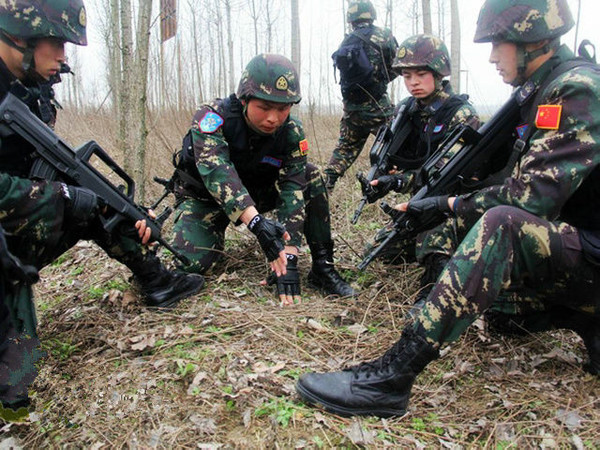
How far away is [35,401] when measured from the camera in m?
2.15

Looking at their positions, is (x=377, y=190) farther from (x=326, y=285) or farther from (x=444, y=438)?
(x=444, y=438)

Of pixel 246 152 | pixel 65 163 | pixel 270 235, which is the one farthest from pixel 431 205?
pixel 65 163

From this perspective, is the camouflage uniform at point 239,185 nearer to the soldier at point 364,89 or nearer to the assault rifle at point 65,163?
the assault rifle at point 65,163

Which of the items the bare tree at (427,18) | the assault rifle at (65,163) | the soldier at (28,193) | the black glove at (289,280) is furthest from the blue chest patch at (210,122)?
the bare tree at (427,18)

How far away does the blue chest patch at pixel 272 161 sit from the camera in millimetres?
3273

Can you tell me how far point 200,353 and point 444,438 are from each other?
1.21m

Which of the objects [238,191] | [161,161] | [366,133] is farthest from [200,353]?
[161,161]

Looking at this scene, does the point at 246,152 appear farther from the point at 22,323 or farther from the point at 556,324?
the point at 556,324

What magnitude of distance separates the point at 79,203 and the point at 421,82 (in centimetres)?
254

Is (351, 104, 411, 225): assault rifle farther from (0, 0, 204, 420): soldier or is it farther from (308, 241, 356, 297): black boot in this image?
(0, 0, 204, 420): soldier

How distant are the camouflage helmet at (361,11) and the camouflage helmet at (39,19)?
405 cm

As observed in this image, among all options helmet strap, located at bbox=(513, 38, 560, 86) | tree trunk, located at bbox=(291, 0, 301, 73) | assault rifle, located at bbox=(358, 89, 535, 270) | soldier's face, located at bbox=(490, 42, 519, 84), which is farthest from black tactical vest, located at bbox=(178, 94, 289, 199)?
tree trunk, located at bbox=(291, 0, 301, 73)

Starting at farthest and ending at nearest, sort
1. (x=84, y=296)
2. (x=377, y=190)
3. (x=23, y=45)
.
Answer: (x=377, y=190) → (x=84, y=296) → (x=23, y=45)

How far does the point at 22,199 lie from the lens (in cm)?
216
